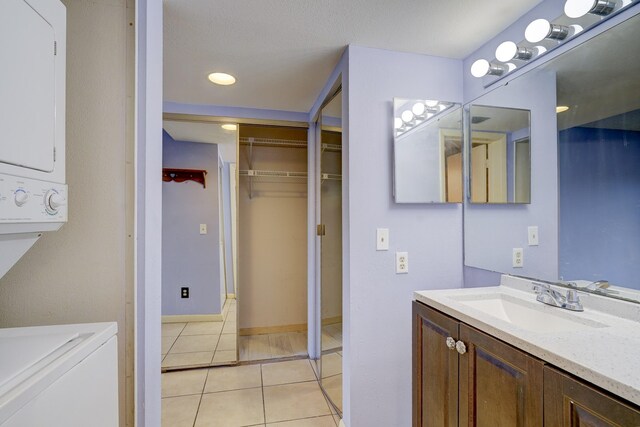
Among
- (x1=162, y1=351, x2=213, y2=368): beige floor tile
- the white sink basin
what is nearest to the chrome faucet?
the white sink basin

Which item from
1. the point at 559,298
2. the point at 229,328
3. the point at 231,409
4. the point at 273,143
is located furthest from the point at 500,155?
the point at 229,328

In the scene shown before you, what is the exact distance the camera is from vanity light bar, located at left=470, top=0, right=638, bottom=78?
108 cm

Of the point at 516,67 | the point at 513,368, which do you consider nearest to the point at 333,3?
the point at 516,67

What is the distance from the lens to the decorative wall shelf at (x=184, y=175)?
11.4 ft

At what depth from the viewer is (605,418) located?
62cm

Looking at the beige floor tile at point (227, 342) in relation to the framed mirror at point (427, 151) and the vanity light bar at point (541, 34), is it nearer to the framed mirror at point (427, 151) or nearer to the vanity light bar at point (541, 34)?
the framed mirror at point (427, 151)

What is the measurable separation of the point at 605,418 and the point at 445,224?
1200 mm

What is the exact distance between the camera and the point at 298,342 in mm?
3066

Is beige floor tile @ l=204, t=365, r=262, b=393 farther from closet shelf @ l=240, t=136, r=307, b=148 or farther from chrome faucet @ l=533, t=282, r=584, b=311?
closet shelf @ l=240, t=136, r=307, b=148

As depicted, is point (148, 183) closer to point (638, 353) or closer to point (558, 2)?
point (638, 353)

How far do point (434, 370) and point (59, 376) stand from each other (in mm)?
1245

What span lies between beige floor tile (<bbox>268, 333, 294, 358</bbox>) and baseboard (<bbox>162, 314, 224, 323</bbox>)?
83cm

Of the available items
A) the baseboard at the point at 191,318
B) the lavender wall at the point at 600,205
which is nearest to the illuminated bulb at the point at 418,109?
the lavender wall at the point at 600,205

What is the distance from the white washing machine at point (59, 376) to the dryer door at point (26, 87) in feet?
1.55
